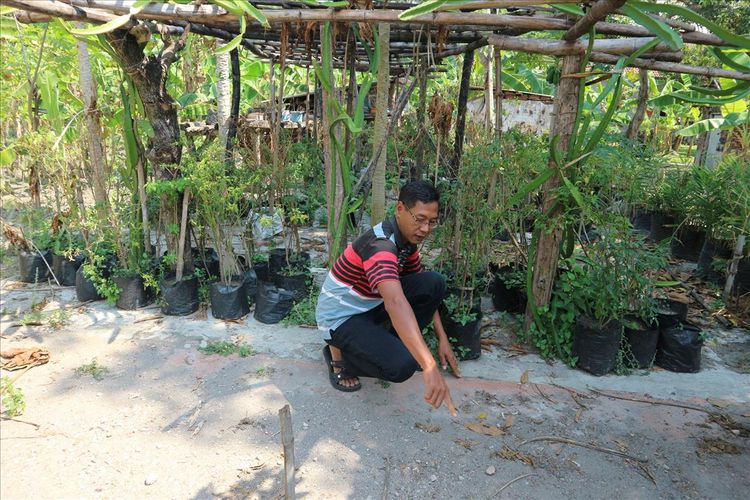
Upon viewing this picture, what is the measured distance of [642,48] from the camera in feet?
9.61

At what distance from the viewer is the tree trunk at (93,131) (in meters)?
4.24

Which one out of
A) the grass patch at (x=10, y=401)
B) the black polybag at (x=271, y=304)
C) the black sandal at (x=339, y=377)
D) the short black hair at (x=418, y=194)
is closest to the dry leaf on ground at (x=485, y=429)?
the black sandal at (x=339, y=377)

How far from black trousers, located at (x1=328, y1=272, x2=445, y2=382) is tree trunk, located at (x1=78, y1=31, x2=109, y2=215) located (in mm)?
2644

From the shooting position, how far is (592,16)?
8.64 ft

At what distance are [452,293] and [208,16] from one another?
8.15 ft

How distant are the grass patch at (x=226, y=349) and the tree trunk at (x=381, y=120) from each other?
1.34 meters

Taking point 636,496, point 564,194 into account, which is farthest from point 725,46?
point 636,496

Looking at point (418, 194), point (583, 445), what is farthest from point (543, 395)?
point (418, 194)

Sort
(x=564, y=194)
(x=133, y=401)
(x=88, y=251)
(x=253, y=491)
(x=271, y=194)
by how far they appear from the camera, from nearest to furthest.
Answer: (x=253, y=491), (x=133, y=401), (x=564, y=194), (x=88, y=251), (x=271, y=194)

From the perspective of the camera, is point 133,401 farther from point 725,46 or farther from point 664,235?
point 664,235

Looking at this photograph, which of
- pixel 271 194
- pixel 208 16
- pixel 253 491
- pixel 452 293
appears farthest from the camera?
pixel 271 194

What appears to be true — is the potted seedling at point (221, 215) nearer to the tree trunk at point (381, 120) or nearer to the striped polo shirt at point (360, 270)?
the tree trunk at point (381, 120)

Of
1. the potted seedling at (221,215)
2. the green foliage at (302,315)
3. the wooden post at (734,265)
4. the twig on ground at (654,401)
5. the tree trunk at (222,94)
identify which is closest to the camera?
the twig on ground at (654,401)

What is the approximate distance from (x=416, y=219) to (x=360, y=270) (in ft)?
1.60
